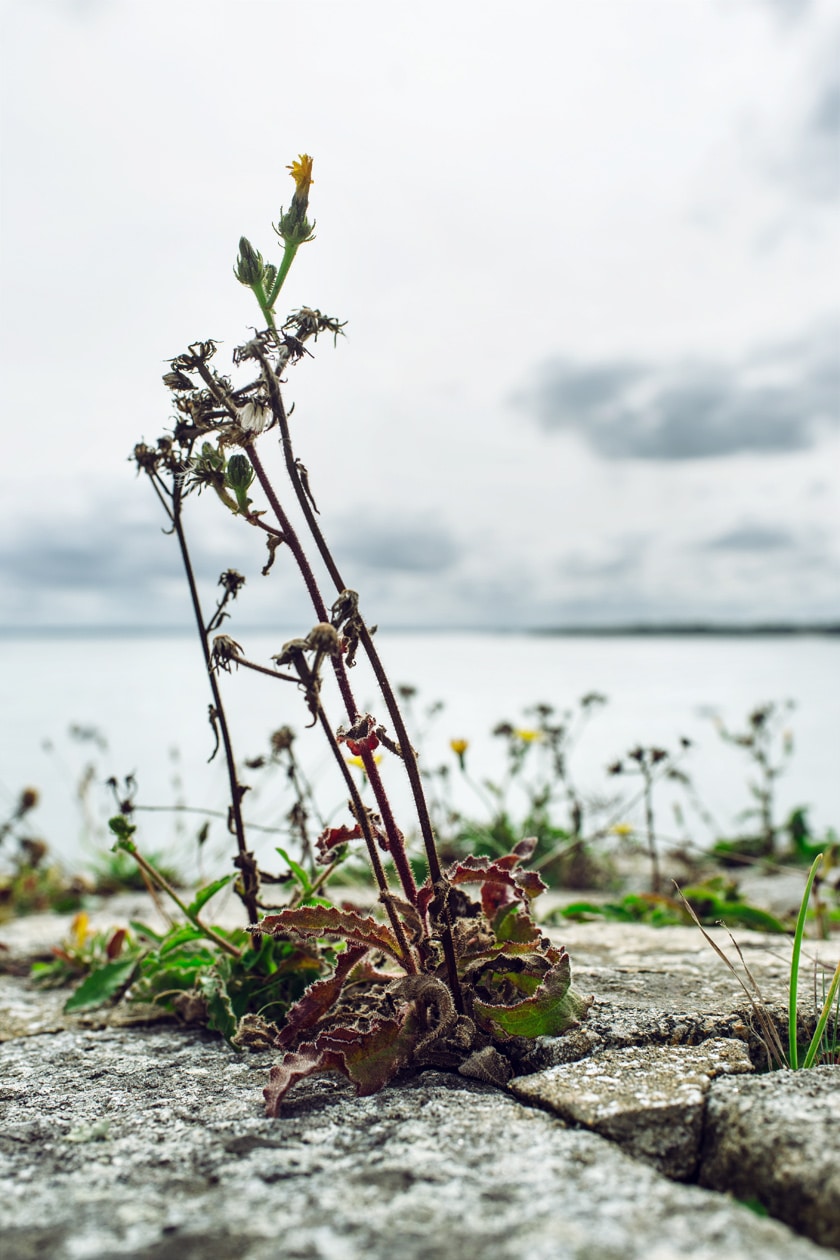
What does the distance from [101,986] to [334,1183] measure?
1.52 m

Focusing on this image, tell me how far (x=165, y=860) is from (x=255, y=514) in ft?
14.7

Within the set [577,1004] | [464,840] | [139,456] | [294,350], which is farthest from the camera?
[464,840]

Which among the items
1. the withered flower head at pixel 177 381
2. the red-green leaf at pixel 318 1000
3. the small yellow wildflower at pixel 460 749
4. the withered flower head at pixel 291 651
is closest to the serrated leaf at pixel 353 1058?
the red-green leaf at pixel 318 1000

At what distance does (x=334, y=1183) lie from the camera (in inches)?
53.1

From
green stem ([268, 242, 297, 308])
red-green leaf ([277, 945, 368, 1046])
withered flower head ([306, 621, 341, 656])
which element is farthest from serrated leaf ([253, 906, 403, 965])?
green stem ([268, 242, 297, 308])

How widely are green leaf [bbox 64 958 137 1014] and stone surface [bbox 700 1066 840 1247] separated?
1655 millimetres

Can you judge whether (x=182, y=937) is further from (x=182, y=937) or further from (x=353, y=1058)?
(x=353, y=1058)

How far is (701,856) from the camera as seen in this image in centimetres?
590

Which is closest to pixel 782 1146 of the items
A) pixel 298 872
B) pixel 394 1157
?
pixel 394 1157

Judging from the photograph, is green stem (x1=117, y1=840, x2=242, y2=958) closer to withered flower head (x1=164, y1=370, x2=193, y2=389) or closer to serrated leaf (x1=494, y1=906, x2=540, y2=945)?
serrated leaf (x1=494, y1=906, x2=540, y2=945)

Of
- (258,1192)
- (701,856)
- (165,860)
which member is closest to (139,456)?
(258,1192)

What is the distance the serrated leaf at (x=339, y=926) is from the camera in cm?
194

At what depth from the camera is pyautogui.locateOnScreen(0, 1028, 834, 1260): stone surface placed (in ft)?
3.82

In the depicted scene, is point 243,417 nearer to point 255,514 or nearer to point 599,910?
point 255,514
